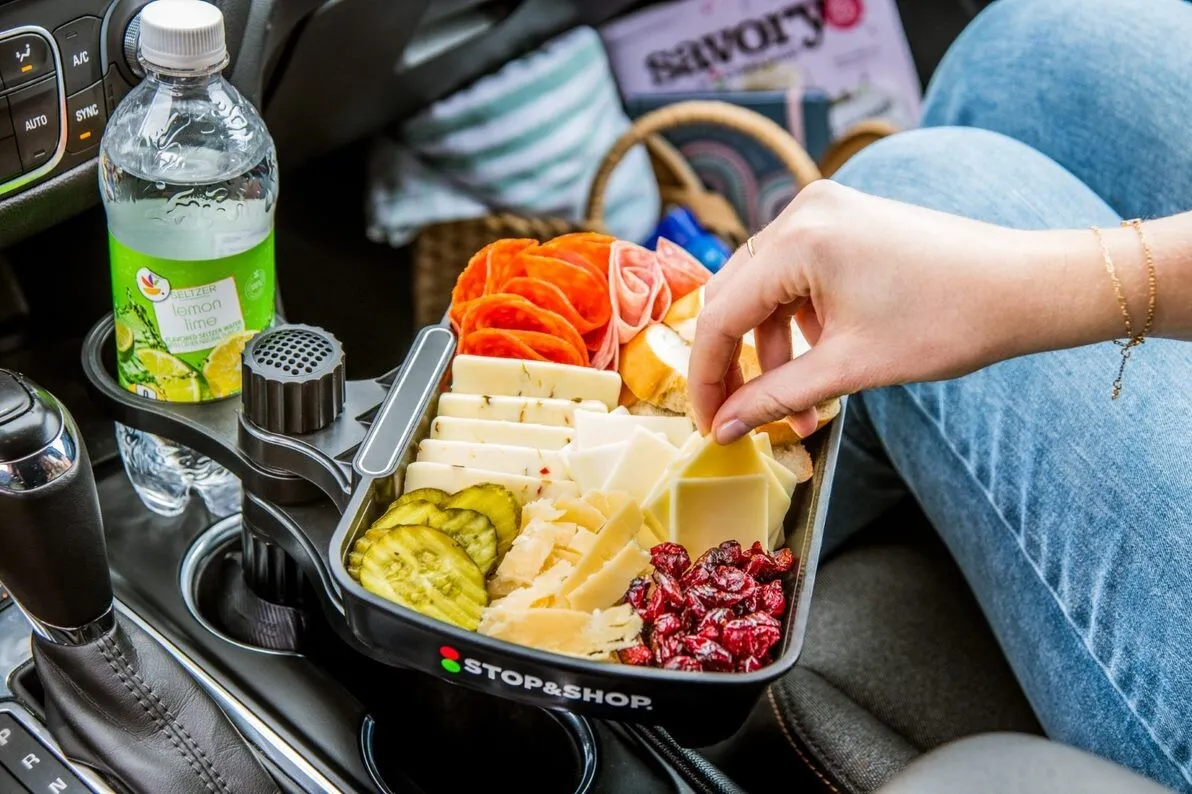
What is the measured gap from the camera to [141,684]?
65 centimetres

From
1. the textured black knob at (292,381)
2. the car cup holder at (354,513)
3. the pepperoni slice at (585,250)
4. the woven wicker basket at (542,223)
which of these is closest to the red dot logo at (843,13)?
the woven wicker basket at (542,223)

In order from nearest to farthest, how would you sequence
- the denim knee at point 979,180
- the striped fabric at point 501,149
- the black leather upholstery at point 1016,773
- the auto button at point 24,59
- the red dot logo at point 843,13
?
the black leather upholstery at point 1016,773 → the auto button at point 24,59 → the denim knee at point 979,180 → the striped fabric at point 501,149 → the red dot logo at point 843,13

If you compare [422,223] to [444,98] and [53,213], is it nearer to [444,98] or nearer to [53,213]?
[444,98]

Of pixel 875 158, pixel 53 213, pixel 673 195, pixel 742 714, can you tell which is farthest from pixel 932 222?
pixel 673 195

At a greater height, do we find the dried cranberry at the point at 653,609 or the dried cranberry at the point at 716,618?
the dried cranberry at the point at 716,618

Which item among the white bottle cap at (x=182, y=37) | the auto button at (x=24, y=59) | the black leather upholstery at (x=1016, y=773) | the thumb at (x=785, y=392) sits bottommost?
the black leather upholstery at (x=1016, y=773)

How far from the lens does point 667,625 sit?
24.9 inches

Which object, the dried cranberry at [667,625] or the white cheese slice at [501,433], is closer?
the dried cranberry at [667,625]

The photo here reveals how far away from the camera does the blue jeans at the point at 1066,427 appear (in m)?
0.78

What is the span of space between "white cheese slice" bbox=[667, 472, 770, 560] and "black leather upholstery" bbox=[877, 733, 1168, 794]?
7.3 inches

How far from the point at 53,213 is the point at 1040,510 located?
732 mm

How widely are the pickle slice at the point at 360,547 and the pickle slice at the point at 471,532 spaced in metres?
0.03

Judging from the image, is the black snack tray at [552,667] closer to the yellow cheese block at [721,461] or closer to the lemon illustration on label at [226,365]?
the yellow cheese block at [721,461]

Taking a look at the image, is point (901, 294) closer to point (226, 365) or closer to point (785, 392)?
point (785, 392)
